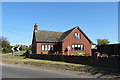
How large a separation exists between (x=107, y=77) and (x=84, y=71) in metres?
3.18

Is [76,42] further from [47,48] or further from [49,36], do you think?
[47,48]

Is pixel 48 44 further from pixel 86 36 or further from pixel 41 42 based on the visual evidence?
pixel 86 36

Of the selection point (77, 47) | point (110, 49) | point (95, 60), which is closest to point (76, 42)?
point (77, 47)

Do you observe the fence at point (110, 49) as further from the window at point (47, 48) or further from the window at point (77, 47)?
the window at point (47, 48)

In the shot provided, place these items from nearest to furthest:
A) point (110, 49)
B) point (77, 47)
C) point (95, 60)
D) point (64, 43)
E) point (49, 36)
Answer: point (95, 60), point (110, 49), point (64, 43), point (77, 47), point (49, 36)

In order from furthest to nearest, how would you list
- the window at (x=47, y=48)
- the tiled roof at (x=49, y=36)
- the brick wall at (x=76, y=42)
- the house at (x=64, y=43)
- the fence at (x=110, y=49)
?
the tiled roof at (x=49, y=36) < the window at (x=47, y=48) < the brick wall at (x=76, y=42) < the house at (x=64, y=43) < the fence at (x=110, y=49)

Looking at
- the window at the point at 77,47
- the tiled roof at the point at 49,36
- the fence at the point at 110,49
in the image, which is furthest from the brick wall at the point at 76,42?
the fence at the point at 110,49

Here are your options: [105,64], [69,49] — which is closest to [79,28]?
[69,49]

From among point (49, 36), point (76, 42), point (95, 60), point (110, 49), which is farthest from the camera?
point (49, 36)

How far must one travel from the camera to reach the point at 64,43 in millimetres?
36844

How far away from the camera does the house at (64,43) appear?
36.8 meters

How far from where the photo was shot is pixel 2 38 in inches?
3041

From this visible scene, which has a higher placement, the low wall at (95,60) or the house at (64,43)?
the house at (64,43)

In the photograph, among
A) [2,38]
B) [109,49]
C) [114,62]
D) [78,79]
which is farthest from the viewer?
[2,38]
